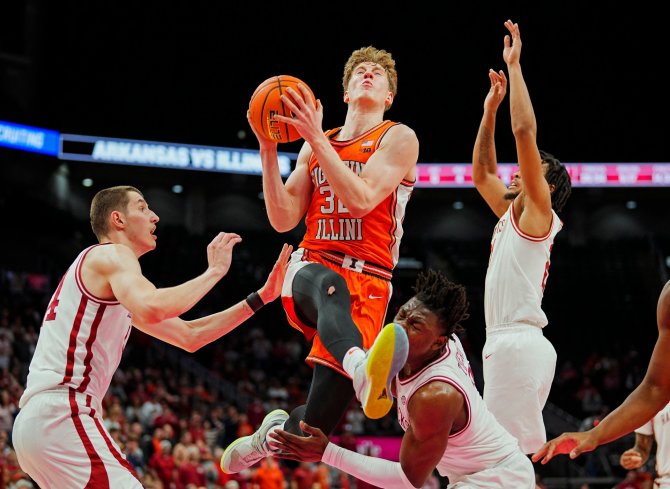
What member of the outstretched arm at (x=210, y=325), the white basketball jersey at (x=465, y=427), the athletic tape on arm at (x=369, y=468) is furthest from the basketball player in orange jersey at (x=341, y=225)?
the outstretched arm at (x=210, y=325)

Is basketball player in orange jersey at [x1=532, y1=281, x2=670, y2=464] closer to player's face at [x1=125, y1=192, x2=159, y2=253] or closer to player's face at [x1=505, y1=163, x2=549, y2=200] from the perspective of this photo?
player's face at [x1=505, y1=163, x2=549, y2=200]

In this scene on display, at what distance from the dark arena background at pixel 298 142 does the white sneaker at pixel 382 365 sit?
61.8 ft

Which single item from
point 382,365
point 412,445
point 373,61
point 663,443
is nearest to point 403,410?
point 412,445

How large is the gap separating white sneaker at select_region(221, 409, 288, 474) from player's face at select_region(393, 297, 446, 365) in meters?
1.09

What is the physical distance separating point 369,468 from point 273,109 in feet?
6.79

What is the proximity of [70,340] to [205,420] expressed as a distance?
13.4 metres

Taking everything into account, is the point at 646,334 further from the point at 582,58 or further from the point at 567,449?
the point at 567,449

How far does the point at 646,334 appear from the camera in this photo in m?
25.4

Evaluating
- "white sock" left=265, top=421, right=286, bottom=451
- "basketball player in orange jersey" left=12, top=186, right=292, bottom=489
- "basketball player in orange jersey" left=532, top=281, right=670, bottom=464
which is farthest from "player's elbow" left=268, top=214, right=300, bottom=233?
"basketball player in orange jersey" left=532, top=281, right=670, bottom=464

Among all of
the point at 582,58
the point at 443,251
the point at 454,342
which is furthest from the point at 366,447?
the point at 582,58

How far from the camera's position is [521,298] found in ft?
19.0

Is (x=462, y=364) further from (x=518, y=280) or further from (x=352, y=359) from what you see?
(x=518, y=280)

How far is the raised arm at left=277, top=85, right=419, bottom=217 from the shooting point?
16.1 feet

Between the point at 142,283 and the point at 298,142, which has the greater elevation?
the point at 298,142
